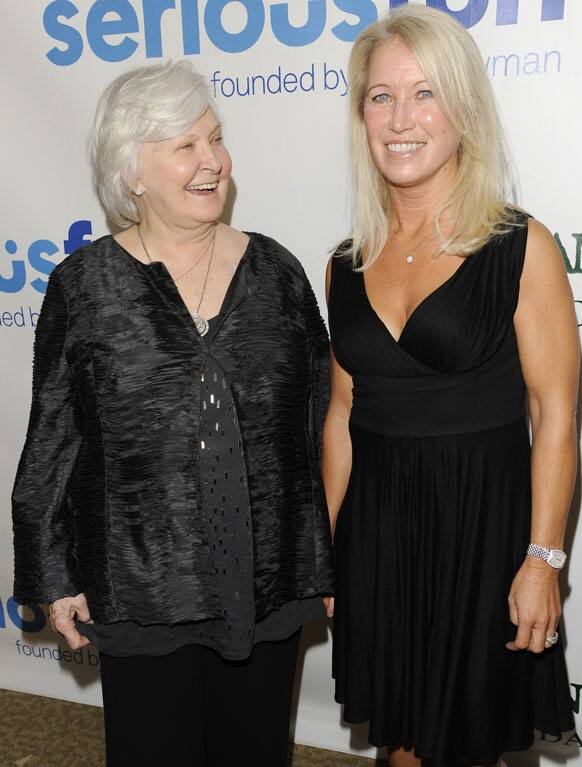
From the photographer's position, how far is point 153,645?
165 cm

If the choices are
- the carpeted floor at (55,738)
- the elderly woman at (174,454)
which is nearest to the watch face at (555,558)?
the elderly woman at (174,454)

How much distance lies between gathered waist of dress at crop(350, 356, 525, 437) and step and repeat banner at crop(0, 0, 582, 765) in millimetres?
663

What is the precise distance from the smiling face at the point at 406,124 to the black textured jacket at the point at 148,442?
294mm

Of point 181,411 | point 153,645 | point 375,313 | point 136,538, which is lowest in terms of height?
point 153,645

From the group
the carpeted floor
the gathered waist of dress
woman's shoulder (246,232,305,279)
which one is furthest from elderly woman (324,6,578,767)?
the carpeted floor

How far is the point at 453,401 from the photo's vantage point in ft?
5.38

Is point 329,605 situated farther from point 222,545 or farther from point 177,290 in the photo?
point 177,290

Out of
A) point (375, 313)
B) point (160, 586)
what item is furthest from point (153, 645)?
point (375, 313)

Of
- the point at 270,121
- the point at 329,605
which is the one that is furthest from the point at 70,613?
the point at 270,121

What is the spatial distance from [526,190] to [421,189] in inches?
23.1

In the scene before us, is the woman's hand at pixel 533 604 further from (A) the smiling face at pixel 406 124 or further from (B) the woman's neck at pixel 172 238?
(B) the woman's neck at pixel 172 238

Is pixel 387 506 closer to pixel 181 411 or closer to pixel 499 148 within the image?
pixel 181 411

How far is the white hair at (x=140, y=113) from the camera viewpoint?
1.55 metres

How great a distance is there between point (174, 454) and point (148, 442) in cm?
5
